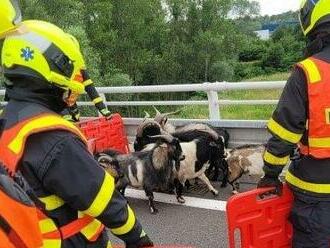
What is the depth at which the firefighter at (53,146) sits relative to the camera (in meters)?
2.24

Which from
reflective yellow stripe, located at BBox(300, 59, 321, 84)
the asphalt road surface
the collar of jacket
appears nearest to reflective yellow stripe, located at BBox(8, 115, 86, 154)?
the collar of jacket

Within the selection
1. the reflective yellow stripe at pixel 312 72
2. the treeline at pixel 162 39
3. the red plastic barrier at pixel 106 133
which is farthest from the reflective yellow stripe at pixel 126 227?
the treeline at pixel 162 39

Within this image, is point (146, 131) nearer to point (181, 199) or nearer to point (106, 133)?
point (106, 133)

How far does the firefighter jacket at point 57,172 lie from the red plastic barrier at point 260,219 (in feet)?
3.98

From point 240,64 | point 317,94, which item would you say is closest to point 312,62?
point 317,94

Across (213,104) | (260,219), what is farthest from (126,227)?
(213,104)

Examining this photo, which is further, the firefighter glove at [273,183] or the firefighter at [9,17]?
the firefighter glove at [273,183]

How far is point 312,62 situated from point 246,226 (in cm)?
121

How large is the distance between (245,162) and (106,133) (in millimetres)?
2479

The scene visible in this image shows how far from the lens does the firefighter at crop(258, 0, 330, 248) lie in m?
3.05

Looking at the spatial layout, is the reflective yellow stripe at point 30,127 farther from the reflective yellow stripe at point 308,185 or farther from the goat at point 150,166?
the goat at point 150,166

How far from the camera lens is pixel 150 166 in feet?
19.4

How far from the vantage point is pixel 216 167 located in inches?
255

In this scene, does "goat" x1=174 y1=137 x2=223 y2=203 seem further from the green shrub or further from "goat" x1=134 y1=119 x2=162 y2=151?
the green shrub
